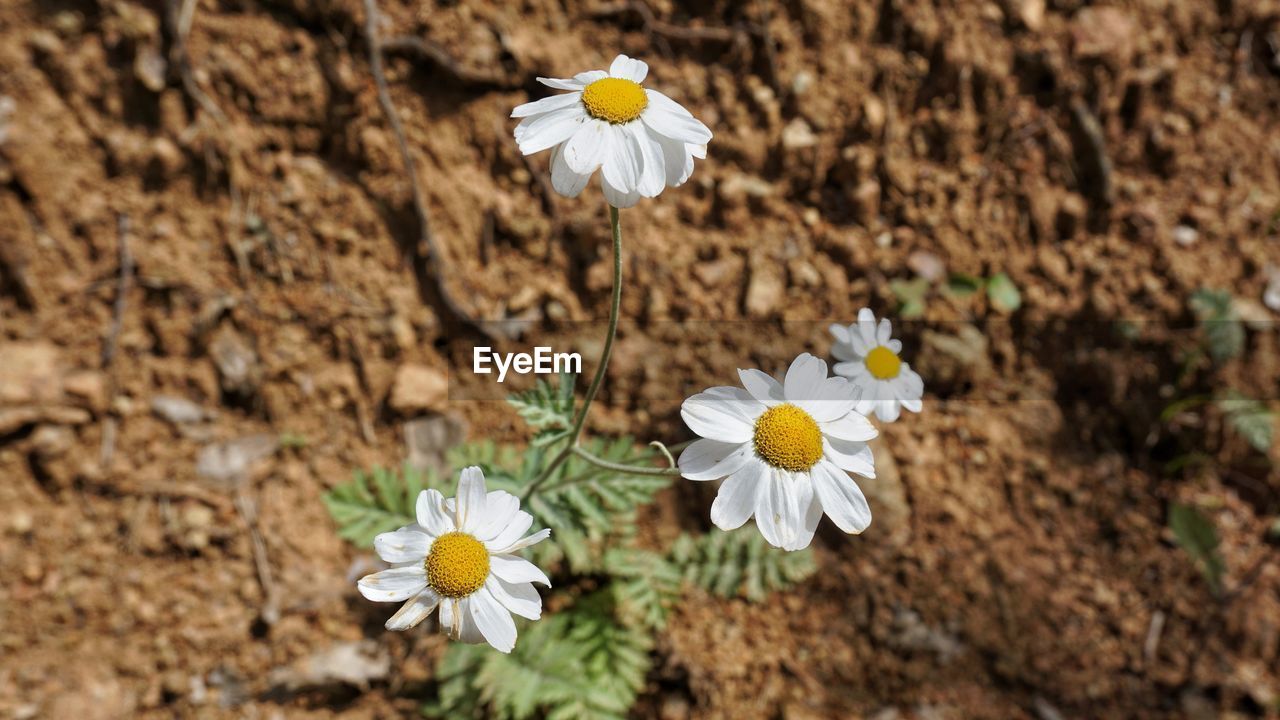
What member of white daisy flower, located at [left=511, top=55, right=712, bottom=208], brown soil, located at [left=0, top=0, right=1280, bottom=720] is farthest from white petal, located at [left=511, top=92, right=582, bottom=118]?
brown soil, located at [left=0, top=0, right=1280, bottom=720]

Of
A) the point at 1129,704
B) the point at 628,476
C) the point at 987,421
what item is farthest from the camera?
the point at 987,421

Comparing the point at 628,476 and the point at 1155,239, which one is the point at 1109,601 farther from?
the point at 628,476

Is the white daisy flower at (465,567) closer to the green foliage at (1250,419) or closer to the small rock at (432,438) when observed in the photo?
the small rock at (432,438)

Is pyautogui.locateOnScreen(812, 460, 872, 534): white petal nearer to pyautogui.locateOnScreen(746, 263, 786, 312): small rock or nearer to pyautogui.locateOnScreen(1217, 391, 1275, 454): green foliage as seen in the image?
pyautogui.locateOnScreen(746, 263, 786, 312): small rock

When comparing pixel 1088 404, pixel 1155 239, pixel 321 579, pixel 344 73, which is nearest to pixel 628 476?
pixel 321 579

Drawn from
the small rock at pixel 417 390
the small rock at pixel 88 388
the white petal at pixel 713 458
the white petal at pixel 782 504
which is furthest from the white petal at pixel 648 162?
the small rock at pixel 88 388

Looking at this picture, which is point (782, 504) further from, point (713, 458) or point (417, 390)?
point (417, 390)

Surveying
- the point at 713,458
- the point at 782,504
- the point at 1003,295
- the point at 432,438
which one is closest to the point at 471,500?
the point at 713,458
